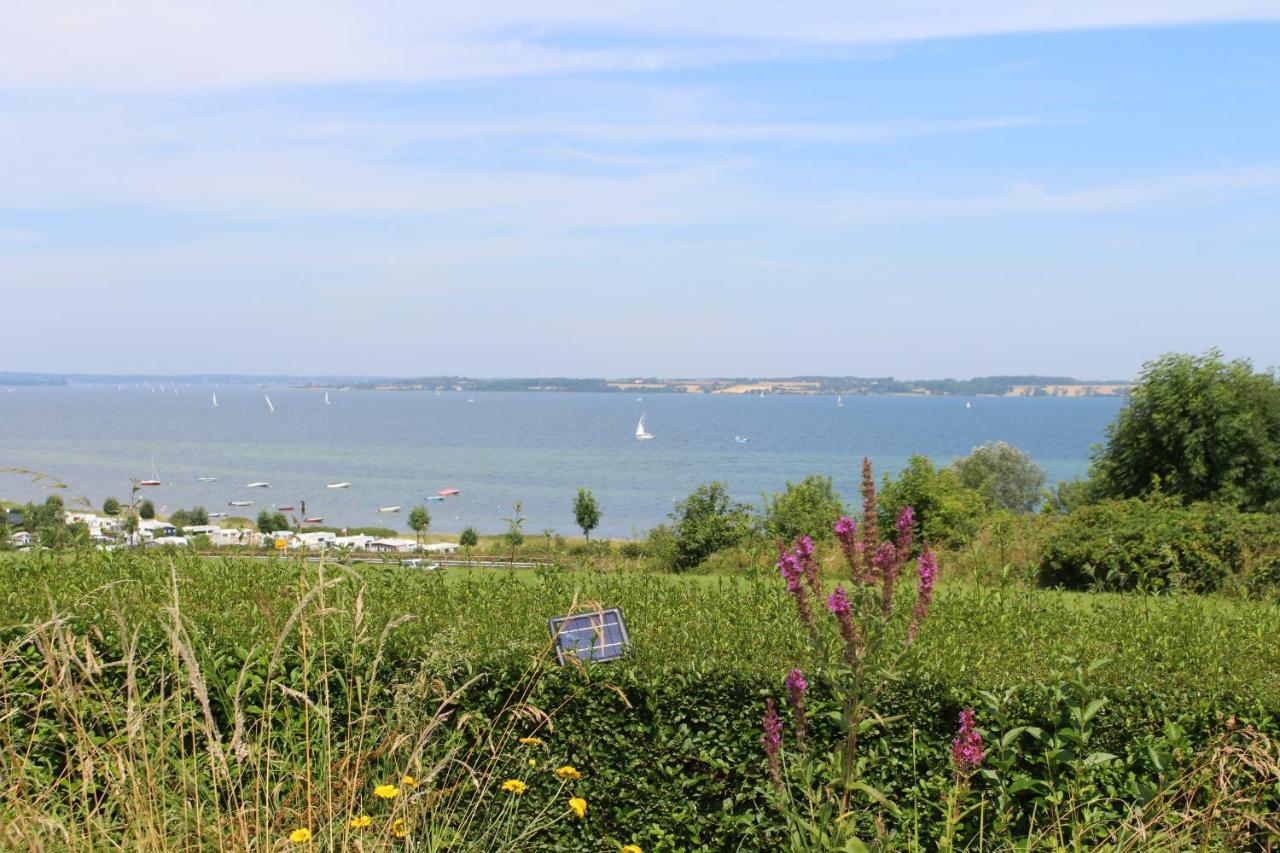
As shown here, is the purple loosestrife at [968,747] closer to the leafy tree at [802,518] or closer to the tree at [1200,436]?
the leafy tree at [802,518]

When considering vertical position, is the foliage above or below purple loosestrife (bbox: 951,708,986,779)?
below

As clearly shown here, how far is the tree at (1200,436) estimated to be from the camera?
1453 centimetres

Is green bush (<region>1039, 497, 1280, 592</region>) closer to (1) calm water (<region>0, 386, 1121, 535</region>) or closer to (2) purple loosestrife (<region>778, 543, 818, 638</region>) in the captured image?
(2) purple loosestrife (<region>778, 543, 818, 638</region>)

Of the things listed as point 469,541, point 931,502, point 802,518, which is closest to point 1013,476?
point 931,502

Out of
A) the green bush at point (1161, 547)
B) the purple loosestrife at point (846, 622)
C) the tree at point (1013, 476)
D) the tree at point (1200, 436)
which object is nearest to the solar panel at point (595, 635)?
the purple loosestrife at point (846, 622)

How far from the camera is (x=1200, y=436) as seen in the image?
47.3 ft

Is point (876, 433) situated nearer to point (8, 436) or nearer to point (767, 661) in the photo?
point (8, 436)

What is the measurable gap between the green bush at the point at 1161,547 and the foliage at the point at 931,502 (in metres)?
2.54

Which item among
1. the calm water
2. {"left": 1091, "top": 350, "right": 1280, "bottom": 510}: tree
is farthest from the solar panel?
the calm water

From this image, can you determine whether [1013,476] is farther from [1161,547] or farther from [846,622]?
[846,622]

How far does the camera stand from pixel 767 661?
4.39 m

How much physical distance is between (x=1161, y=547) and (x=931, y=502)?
18.2ft

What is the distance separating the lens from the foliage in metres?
13.4

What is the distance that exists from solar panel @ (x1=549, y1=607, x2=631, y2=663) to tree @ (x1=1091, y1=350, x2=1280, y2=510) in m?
12.1
